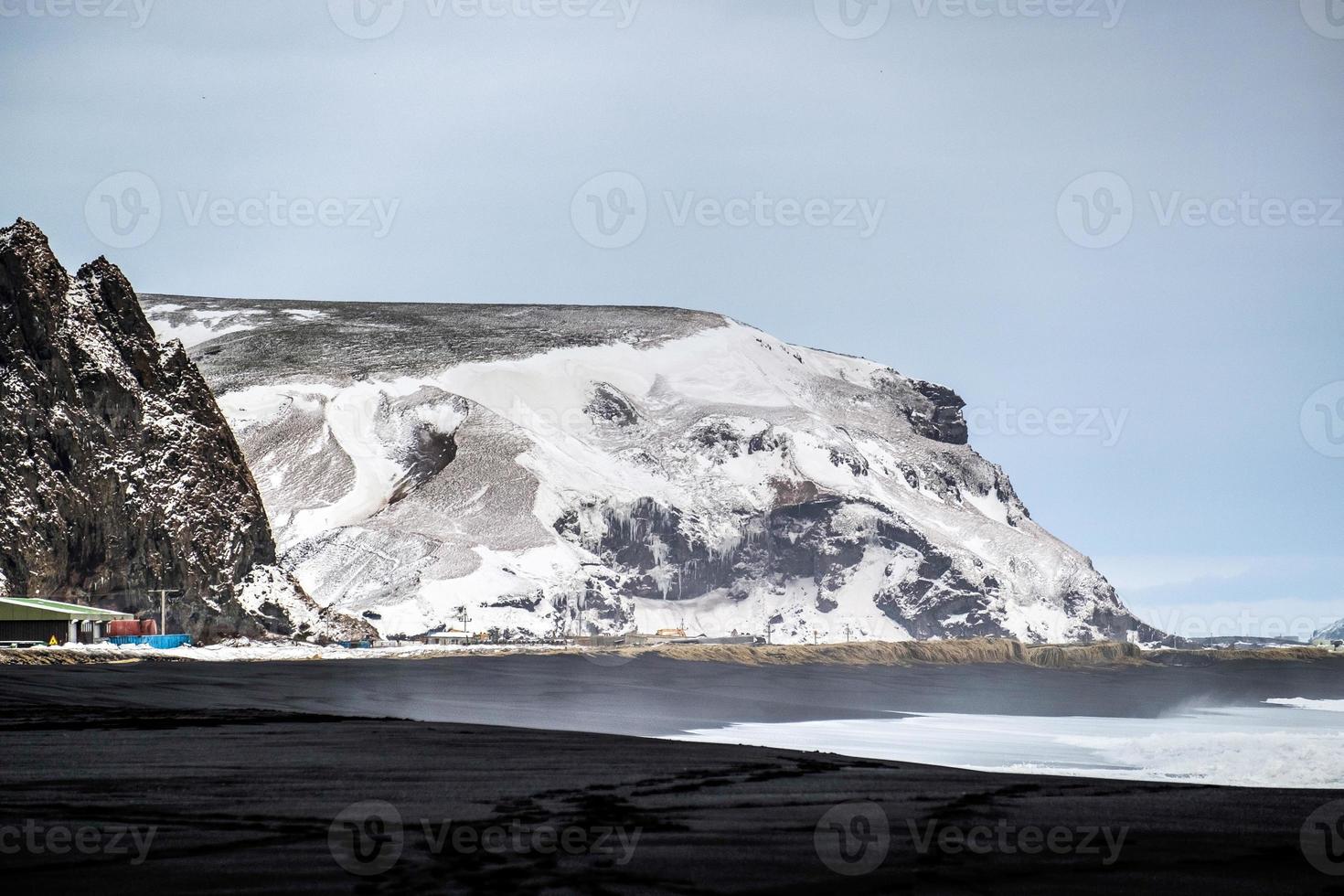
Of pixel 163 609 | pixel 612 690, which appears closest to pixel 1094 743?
pixel 612 690

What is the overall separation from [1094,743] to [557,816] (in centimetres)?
3367

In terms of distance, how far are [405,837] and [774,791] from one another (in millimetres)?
6993

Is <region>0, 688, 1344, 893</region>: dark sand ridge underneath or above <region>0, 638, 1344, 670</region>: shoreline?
above

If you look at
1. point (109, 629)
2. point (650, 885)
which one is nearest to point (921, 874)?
point (650, 885)

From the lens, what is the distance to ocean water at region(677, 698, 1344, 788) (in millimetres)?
35500

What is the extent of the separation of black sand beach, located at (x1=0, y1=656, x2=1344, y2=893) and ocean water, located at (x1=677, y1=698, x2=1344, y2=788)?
965cm

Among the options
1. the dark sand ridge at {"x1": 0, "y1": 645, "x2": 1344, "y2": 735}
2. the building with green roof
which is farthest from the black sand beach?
the building with green roof

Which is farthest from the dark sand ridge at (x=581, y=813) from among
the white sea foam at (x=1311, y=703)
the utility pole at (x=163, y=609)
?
the utility pole at (x=163, y=609)

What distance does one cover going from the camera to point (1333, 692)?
4119 inches

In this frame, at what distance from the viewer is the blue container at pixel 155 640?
89.4 meters

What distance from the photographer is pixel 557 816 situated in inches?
700

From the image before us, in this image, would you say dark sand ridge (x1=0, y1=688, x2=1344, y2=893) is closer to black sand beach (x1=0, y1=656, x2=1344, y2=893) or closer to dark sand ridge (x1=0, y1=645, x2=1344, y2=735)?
black sand beach (x1=0, y1=656, x2=1344, y2=893)

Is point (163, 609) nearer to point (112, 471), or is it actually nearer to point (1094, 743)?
point (112, 471)

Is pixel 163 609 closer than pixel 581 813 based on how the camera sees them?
No
